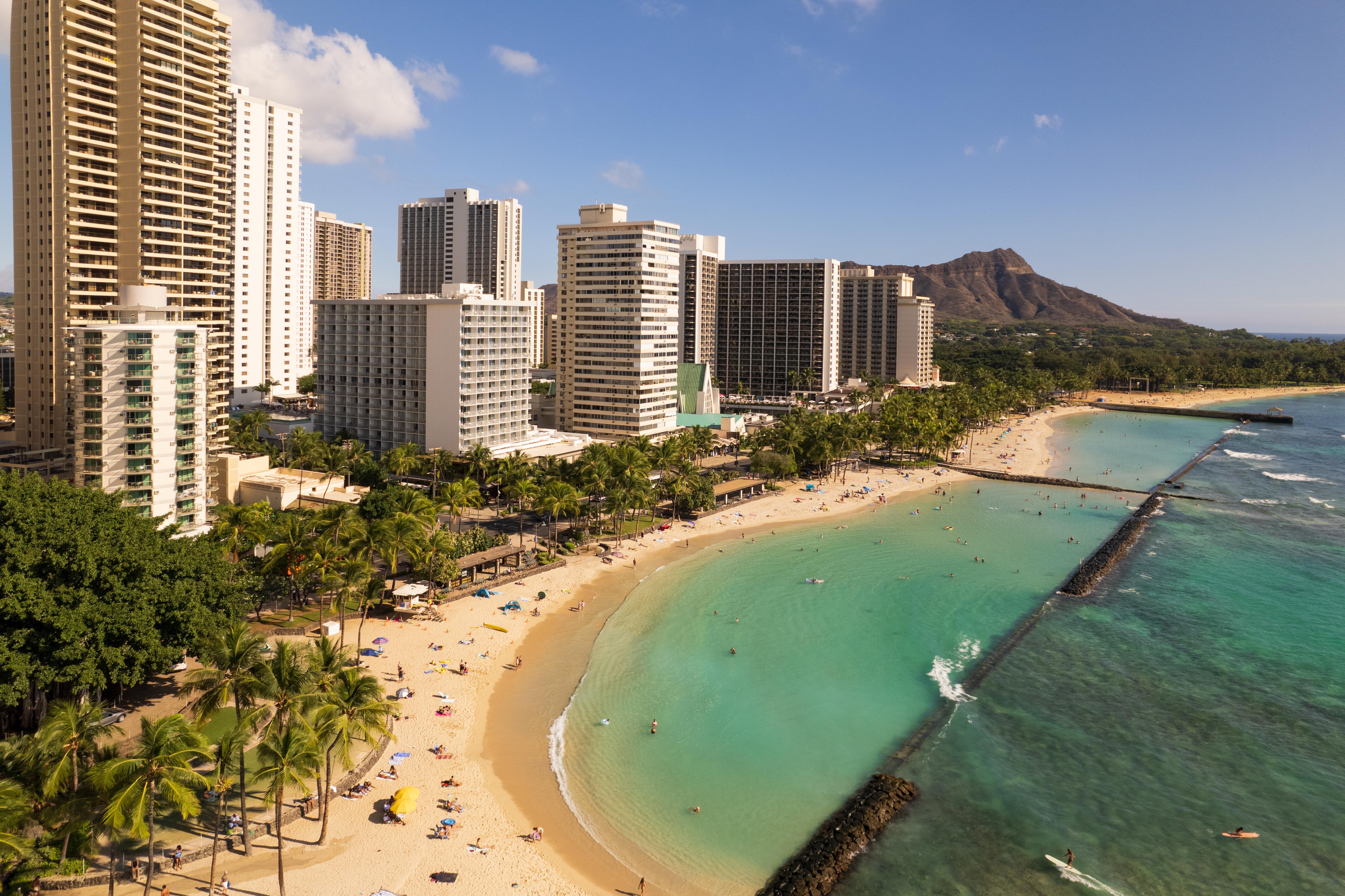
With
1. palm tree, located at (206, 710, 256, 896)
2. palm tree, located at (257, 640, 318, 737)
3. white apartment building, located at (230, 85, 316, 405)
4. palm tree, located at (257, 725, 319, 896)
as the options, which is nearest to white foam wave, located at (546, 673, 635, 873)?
palm tree, located at (257, 725, 319, 896)

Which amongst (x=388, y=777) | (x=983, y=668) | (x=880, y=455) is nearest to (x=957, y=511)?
(x=880, y=455)

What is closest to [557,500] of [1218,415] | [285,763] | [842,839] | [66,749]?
[842,839]

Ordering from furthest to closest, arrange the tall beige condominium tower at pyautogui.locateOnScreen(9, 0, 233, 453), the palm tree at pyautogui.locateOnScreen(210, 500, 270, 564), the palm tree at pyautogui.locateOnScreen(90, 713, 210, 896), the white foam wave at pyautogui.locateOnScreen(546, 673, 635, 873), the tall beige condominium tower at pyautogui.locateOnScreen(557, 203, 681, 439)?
the tall beige condominium tower at pyautogui.locateOnScreen(557, 203, 681, 439), the tall beige condominium tower at pyautogui.locateOnScreen(9, 0, 233, 453), the palm tree at pyautogui.locateOnScreen(210, 500, 270, 564), the white foam wave at pyautogui.locateOnScreen(546, 673, 635, 873), the palm tree at pyautogui.locateOnScreen(90, 713, 210, 896)

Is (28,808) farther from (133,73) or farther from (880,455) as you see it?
(880,455)

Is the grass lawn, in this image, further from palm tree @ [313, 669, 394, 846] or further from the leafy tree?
palm tree @ [313, 669, 394, 846]

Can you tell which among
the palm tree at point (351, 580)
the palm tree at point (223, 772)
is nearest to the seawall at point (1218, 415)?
the palm tree at point (351, 580)

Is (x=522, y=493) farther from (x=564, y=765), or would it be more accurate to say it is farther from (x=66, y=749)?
Result: (x=66, y=749)

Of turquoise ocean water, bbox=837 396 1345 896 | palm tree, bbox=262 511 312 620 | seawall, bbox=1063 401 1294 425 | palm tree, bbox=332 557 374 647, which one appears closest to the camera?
turquoise ocean water, bbox=837 396 1345 896

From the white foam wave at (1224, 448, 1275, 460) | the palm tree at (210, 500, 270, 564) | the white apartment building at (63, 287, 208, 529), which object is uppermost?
the white apartment building at (63, 287, 208, 529)
